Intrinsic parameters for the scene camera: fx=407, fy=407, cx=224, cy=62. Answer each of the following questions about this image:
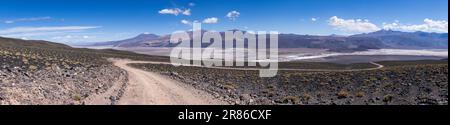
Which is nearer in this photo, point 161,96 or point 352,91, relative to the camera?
point 161,96

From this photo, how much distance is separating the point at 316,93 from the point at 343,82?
487 cm

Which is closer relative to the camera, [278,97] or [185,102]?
[185,102]

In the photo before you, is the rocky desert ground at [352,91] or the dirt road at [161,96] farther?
the rocky desert ground at [352,91]

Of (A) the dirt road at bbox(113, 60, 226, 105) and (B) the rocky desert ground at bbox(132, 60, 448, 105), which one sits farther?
(B) the rocky desert ground at bbox(132, 60, 448, 105)
